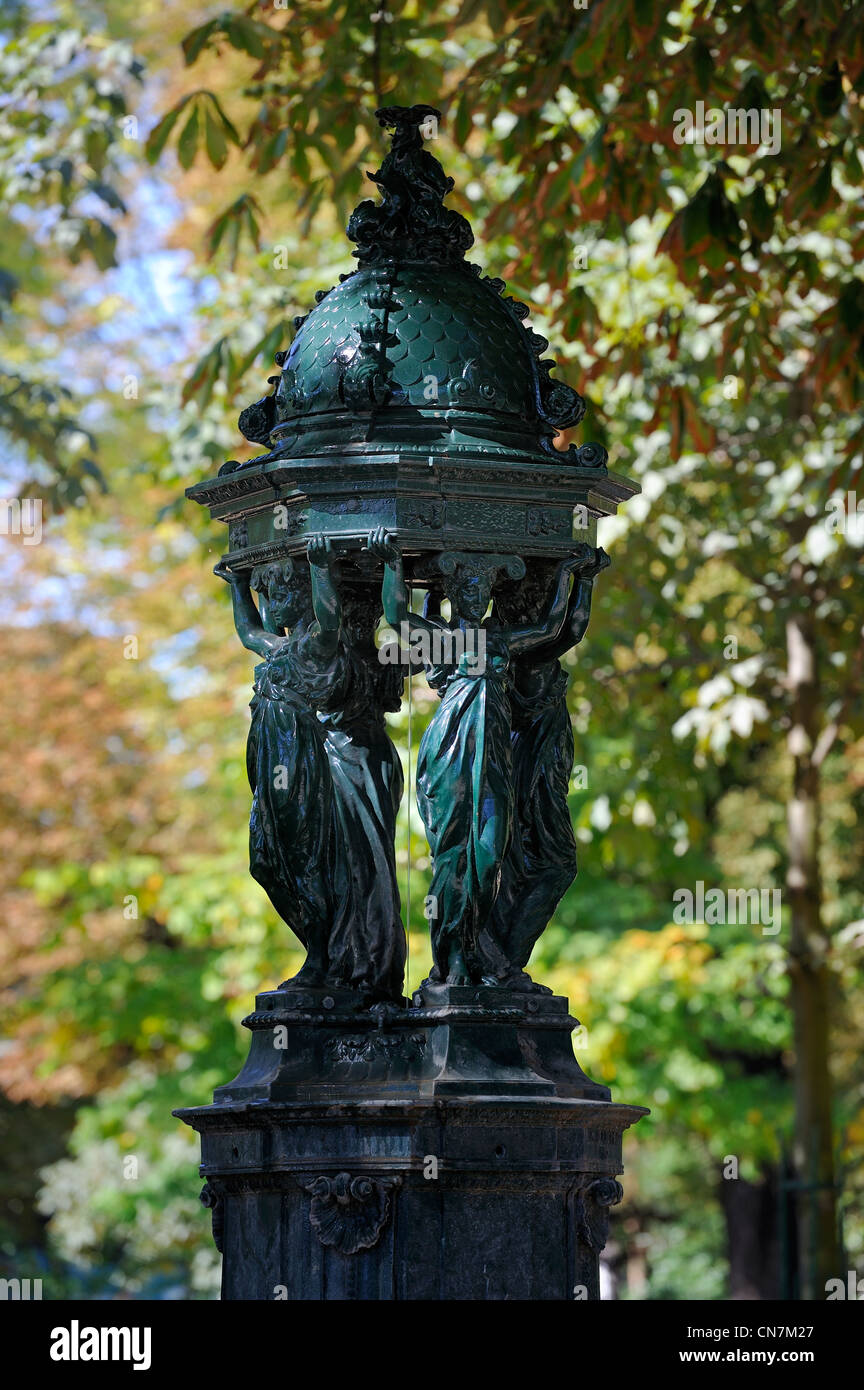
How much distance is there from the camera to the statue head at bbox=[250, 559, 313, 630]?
761 cm

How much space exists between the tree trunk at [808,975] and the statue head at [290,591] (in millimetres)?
7850

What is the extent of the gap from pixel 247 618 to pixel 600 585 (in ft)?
25.6

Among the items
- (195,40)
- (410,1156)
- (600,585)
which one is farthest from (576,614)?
(600,585)

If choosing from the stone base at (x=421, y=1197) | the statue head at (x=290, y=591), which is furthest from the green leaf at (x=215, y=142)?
the stone base at (x=421, y=1197)

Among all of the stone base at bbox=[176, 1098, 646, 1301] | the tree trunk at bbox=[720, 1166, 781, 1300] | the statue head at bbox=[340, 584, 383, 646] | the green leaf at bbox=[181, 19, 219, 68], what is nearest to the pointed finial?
the statue head at bbox=[340, 584, 383, 646]

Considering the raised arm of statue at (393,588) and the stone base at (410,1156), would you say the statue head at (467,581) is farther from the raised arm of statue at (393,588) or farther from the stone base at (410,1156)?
the stone base at (410,1156)

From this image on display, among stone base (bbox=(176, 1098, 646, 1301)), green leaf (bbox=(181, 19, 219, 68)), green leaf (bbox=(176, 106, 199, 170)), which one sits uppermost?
green leaf (bbox=(181, 19, 219, 68))

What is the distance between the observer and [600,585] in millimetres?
15469

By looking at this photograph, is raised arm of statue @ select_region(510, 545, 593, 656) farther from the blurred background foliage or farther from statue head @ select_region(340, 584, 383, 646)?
the blurred background foliage

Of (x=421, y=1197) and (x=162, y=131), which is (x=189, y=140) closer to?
(x=162, y=131)

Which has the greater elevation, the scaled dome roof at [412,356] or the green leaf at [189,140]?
the green leaf at [189,140]

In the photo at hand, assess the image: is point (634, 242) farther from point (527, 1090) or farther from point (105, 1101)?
point (105, 1101)

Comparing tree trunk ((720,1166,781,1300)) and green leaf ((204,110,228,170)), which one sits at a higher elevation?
green leaf ((204,110,228,170))

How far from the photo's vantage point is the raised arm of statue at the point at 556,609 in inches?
297
